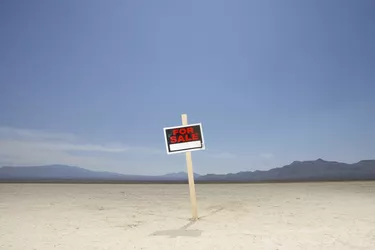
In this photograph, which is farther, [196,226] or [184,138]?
[184,138]

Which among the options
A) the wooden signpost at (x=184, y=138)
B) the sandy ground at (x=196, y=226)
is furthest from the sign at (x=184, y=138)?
the sandy ground at (x=196, y=226)

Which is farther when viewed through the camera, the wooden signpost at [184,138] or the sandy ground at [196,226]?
the wooden signpost at [184,138]

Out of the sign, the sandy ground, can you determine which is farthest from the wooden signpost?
the sandy ground

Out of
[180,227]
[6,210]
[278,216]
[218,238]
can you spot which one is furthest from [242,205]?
[6,210]

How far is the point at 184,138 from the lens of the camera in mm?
7324

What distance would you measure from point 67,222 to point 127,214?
5.68 ft

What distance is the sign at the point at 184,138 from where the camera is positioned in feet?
23.9

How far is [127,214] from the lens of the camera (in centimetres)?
877

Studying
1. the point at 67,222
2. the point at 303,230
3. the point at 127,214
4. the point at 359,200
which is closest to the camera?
the point at 303,230

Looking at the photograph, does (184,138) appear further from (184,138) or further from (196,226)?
(196,226)

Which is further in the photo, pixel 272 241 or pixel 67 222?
pixel 67 222

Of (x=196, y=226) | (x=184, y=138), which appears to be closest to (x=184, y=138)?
(x=184, y=138)

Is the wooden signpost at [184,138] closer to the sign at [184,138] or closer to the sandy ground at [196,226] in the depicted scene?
the sign at [184,138]

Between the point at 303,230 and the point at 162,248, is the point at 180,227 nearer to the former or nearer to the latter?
the point at 162,248
